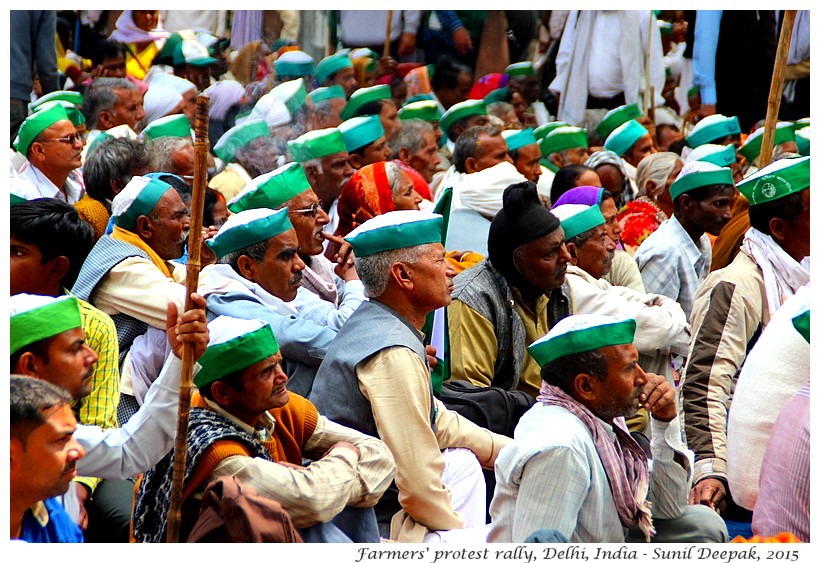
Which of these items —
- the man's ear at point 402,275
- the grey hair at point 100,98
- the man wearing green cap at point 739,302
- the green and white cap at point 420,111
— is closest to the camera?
the man's ear at point 402,275

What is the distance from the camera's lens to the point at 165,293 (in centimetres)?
445

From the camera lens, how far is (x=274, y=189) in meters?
5.36

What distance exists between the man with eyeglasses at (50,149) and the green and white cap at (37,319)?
3.14 meters

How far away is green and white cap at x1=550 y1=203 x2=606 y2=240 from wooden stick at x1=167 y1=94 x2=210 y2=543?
2465 millimetres

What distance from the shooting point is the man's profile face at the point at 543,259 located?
16.4 feet

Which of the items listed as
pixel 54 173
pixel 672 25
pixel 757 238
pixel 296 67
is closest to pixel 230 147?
pixel 54 173

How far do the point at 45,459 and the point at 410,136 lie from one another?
19.5ft


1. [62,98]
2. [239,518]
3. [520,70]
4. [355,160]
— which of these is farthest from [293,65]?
[239,518]

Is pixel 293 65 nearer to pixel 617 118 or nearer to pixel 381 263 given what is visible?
pixel 617 118

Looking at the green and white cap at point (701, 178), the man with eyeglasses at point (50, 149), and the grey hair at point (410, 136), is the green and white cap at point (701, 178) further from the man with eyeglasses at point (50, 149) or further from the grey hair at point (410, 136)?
the man with eyeglasses at point (50, 149)

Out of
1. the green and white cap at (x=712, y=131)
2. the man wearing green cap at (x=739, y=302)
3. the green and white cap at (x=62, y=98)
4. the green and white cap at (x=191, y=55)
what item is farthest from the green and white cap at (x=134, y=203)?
the green and white cap at (x=712, y=131)

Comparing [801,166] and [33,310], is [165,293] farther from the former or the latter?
[801,166]

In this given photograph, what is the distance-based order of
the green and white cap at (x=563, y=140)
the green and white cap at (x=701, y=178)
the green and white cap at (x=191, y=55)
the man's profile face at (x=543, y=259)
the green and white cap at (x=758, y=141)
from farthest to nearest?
1. the green and white cap at (x=191, y=55)
2. the green and white cap at (x=563, y=140)
3. the green and white cap at (x=758, y=141)
4. the green and white cap at (x=701, y=178)
5. the man's profile face at (x=543, y=259)

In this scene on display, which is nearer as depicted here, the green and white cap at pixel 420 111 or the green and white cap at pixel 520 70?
the green and white cap at pixel 420 111
